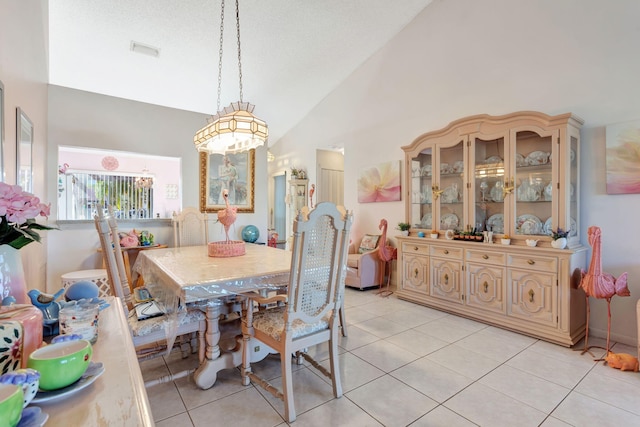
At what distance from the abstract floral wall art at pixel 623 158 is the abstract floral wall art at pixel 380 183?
2.26 m

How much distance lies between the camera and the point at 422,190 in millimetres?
3848

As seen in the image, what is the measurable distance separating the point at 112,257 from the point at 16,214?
128cm

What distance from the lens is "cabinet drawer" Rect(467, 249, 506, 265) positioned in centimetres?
295

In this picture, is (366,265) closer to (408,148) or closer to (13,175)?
(408,148)

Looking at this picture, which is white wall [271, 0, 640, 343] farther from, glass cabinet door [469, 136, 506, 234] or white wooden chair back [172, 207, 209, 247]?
white wooden chair back [172, 207, 209, 247]

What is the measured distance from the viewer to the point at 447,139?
3.46m

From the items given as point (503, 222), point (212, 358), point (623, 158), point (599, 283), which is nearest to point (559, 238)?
point (599, 283)

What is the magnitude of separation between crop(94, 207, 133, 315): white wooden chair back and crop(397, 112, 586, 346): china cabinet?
3008 mm

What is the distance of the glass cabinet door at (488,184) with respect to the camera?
3115mm

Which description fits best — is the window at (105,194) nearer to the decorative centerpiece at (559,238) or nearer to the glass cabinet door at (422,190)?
the glass cabinet door at (422,190)

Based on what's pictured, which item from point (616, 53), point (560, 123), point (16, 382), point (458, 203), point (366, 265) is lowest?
point (366, 265)

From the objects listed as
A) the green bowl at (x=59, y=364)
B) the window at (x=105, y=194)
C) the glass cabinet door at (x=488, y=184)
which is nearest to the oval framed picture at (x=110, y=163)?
the window at (x=105, y=194)

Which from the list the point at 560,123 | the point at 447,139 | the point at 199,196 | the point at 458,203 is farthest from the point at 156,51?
the point at 560,123

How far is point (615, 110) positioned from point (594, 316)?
1.87 metres
